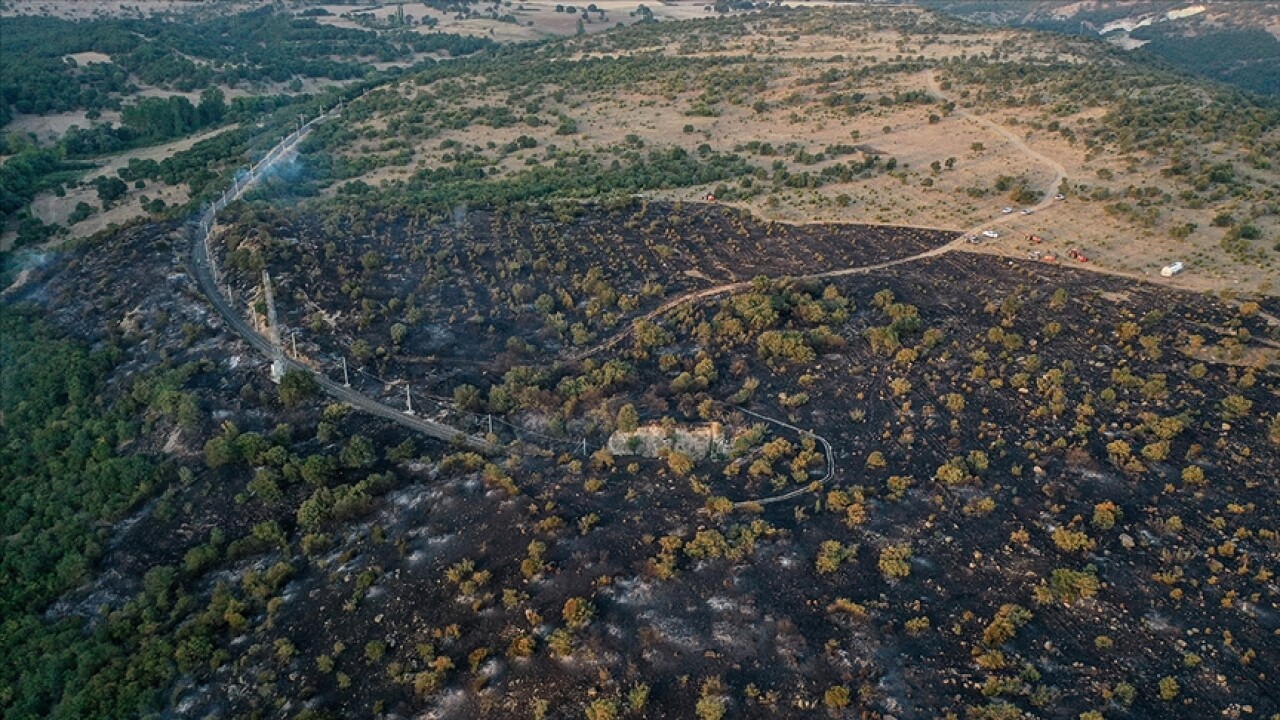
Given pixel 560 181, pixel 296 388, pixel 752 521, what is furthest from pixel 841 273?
pixel 296 388

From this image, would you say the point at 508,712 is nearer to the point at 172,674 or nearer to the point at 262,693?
the point at 262,693

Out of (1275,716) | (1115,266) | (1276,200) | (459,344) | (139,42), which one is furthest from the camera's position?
(139,42)

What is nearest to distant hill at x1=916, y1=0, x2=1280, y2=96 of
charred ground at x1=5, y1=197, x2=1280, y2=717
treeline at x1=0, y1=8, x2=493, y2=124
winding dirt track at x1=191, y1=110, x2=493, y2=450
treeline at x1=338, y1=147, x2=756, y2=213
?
treeline at x1=338, y1=147, x2=756, y2=213

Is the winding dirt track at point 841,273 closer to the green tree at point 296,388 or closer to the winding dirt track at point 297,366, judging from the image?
the winding dirt track at point 297,366

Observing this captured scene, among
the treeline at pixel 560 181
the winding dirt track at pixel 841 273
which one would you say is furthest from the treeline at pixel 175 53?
the winding dirt track at pixel 841 273

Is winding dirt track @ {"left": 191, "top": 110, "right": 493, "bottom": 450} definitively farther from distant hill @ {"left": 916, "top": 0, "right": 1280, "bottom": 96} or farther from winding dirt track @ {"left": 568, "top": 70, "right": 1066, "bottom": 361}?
distant hill @ {"left": 916, "top": 0, "right": 1280, "bottom": 96}

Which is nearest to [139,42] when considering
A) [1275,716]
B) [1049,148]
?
[1049,148]

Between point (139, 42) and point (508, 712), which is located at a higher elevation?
point (139, 42)

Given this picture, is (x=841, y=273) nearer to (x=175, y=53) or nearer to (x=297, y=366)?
(x=297, y=366)
